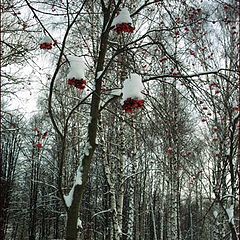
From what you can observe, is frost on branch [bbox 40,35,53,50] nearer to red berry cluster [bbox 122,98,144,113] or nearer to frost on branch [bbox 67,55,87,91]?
frost on branch [bbox 67,55,87,91]

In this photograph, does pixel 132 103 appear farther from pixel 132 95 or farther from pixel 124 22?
pixel 124 22

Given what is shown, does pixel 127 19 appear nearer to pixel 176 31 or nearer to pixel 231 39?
pixel 176 31

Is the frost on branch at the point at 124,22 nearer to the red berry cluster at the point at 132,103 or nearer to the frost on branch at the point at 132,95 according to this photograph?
the frost on branch at the point at 132,95

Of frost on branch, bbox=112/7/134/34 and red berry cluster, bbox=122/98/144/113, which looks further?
frost on branch, bbox=112/7/134/34

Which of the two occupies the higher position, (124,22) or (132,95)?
(124,22)

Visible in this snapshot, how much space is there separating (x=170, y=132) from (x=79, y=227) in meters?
1.43

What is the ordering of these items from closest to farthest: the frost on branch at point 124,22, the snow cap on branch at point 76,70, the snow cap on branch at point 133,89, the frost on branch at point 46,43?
the snow cap on branch at point 133,89, the snow cap on branch at point 76,70, the frost on branch at point 124,22, the frost on branch at point 46,43

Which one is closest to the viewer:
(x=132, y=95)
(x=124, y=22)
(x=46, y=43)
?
(x=132, y=95)

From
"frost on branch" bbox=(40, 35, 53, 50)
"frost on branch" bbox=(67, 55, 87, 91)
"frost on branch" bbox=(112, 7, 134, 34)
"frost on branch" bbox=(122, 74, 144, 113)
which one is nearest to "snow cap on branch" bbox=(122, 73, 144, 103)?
"frost on branch" bbox=(122, 74, 144, 113)

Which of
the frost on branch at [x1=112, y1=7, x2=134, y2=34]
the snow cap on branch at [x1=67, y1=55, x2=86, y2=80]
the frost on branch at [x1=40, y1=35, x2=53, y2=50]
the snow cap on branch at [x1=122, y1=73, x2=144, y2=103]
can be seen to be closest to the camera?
the snow cap on branch at [x1=122, y1=73, x2=144, y2=103]

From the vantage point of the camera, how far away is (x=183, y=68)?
3.95 meters

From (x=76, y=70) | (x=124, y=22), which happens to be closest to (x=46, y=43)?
(x=76, y=70)

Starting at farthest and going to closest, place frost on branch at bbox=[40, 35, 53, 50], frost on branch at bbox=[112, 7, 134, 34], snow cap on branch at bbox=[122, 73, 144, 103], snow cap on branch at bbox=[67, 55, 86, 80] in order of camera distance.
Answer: frost on branch at bbox=[40, 35, 53, 50], frost on branch at bbox=[112, 7, 134, 34], snow cap on branch at bbox=[67, 55, 86, 80], snow cap on branch at bbox=[122, 73, 144, 103]

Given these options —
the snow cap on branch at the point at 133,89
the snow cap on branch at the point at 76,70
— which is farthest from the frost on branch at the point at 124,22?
the snow cap on branch at the point at 133,89
